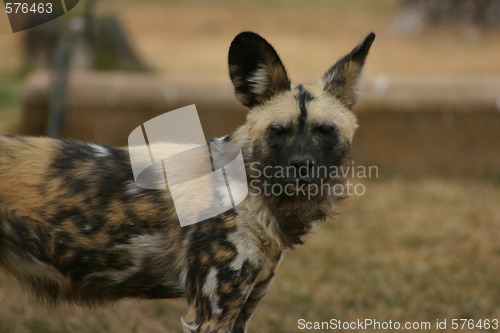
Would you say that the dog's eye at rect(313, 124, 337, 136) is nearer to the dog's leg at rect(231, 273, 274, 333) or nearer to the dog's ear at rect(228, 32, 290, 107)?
the dog's ear at rect(228, 32, 290, 107)

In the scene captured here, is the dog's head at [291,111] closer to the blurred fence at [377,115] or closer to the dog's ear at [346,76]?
the dog's ear at [346,76]

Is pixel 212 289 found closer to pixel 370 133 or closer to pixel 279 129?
pixel 279 129

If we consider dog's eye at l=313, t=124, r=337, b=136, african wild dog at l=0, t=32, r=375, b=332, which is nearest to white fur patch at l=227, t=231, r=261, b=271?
african wild dog at l=0, t=32, r=375, b=332

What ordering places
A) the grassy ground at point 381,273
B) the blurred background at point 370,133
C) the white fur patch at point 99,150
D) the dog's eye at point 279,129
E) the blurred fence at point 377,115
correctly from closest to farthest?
the dog's eye at point 279,129, the white fur patch at point 99,150, the grassy ground at point 381,273, the blurred background at point 370,133, the blurred fence at point 377,115

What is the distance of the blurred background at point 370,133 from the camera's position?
178 inches

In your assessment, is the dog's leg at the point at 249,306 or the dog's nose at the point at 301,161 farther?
the dog's leg at the point at 249,306

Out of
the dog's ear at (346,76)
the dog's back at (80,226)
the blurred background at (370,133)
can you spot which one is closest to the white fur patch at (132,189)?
the dog's back at (80,226)

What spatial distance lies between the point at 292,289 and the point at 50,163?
2.18 meters

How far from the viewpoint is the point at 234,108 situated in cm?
677

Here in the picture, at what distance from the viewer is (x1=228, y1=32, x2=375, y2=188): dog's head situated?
302 cm

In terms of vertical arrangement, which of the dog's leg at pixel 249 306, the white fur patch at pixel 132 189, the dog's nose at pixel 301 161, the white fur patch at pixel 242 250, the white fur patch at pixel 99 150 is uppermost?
the white fur patch at pixel 99 150

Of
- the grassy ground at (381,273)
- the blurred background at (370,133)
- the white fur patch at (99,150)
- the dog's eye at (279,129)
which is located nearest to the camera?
the dog's eye at (279,129)

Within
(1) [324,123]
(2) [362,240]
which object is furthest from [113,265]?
(2) [362,240]

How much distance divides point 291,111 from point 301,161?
25 centimetres
